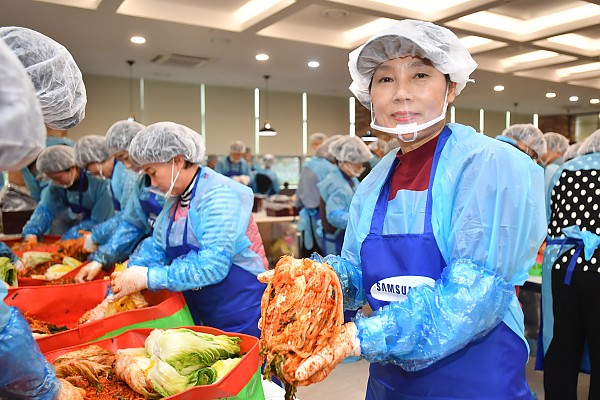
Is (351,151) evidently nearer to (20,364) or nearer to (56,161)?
(56,161)

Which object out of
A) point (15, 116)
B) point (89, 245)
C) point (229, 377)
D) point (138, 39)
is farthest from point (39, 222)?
point (15, 116)

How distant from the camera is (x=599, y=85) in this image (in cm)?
1071

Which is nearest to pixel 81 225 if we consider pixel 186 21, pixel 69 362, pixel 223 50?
pixel 69 362

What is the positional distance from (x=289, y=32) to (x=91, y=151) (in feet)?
12.4

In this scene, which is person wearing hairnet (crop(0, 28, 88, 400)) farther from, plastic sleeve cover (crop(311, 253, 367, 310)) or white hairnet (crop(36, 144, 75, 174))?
white hairnet (crop(36, 144, 75, 174))

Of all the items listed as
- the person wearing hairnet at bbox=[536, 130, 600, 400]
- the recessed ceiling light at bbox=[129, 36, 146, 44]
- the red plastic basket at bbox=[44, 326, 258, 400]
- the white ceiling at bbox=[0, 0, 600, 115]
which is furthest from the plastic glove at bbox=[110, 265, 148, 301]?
the recessed ceiling light at bbox=[129, 36, 146, 44]

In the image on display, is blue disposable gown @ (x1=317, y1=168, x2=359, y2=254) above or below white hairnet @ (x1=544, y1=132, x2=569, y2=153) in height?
below

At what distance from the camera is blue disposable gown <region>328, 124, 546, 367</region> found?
3.34 ft

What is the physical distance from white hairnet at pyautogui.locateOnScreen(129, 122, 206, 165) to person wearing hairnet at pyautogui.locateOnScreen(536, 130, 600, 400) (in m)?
2.04

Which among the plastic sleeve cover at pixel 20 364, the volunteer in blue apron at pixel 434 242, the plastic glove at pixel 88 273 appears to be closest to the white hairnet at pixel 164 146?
the plastic glove at pixel 88 273

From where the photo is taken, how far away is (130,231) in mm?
3008

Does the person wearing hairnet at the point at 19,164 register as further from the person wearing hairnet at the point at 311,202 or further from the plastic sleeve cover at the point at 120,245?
the person wearing hairnet at the point at 311,202

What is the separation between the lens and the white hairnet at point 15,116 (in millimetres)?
627

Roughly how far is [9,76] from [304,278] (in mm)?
645
